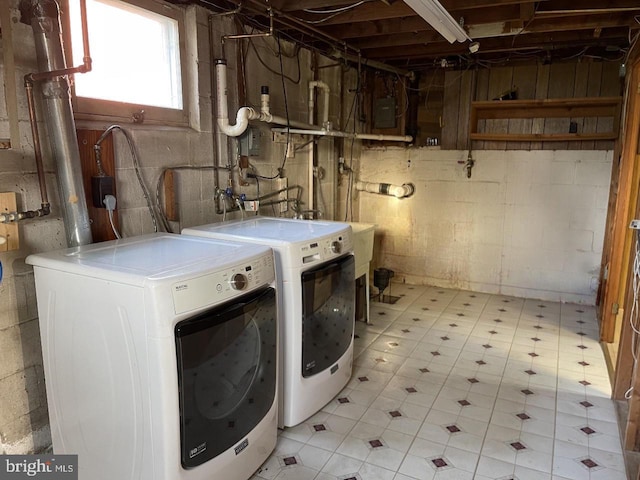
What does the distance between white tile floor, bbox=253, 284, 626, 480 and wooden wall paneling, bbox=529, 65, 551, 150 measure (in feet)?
5.91

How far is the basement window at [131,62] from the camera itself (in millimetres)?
2322

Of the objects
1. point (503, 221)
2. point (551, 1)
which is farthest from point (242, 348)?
point (503, 221)

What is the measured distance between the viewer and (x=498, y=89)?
15.9 ft

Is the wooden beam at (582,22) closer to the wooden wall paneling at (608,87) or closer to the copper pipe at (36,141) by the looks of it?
the wooden wall paneling at (608,87)

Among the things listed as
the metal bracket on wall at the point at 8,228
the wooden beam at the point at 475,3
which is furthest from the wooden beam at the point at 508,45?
the metal bracket on wall at the point at 8,228

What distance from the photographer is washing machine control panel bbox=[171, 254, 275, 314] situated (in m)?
1.62

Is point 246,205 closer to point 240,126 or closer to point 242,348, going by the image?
point 240,126

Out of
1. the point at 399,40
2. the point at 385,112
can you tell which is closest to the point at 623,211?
the point at 399,40

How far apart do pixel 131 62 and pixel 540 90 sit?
13.1 ft

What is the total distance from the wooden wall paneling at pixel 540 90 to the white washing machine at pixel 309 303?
2916 millimetres

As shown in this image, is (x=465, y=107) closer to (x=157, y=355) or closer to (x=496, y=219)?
(x=496, y=219)

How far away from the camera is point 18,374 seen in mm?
2037

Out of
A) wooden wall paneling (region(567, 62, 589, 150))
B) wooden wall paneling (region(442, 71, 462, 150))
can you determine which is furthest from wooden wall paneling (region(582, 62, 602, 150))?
wooden wall paneling (region(442, 71, 462, 150))

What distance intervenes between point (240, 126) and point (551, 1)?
2.33 meters
